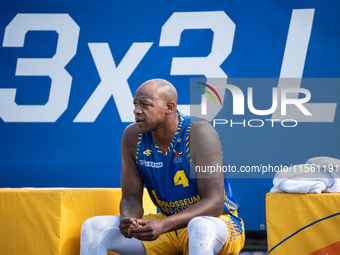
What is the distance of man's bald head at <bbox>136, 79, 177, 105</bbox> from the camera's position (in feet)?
5.53

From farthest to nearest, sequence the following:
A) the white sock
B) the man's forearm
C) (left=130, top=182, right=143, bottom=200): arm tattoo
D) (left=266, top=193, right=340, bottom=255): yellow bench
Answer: (left=130, top=182, right=143, bottom=200): arm tattoo < the man's forearm < (left=266, top=193, right=340, bottom=255): yellow bench < the white sock

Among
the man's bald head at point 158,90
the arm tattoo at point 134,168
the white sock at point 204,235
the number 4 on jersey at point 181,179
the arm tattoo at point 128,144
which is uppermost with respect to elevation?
the man's bald head at point 158,90

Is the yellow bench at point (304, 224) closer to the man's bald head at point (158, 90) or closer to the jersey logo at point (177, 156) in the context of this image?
the jersey logo at point (177, 156)

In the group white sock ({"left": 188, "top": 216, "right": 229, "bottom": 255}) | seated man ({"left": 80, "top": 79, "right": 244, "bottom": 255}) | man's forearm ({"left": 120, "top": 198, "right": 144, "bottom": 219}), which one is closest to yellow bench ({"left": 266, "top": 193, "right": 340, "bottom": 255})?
seated man ({"left": 80, "top": 79, "right": 244, "bottom": 255})

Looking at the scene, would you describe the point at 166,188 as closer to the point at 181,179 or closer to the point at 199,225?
the point at 181,179

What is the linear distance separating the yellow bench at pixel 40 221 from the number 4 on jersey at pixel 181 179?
0.50m

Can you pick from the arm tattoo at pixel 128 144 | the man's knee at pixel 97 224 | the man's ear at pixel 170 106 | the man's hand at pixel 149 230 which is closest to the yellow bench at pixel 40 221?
the man's knee at pixel 97 224

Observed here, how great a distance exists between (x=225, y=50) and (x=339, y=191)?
160cm

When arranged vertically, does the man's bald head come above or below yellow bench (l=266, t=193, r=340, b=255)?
A: above

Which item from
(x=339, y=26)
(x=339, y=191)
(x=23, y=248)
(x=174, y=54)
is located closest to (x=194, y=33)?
(x=174, y=54)

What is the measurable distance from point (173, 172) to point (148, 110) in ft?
1.04

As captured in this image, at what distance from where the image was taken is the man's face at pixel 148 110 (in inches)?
65.4

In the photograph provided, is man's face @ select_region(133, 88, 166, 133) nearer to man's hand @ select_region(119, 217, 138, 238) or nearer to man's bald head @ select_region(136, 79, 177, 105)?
man's bald head @ select_region(136, 79, 177, 105)

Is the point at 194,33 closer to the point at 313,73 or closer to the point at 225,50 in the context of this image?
the point at 225,50
